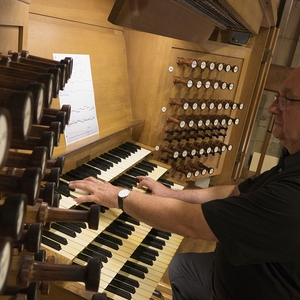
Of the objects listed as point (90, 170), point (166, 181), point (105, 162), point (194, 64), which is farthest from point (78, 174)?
point (194, 64)

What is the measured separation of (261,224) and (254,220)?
0.03 m

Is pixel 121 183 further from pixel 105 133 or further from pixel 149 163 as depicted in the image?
pixel 149 163

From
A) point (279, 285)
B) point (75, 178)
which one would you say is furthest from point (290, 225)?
point (75, 178)

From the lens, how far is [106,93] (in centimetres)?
207

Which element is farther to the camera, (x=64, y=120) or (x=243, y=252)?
(x=243, y=252)

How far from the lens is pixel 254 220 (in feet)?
4.12

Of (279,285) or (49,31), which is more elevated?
(49,31)

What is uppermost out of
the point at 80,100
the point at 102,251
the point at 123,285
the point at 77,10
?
the point at 77,10

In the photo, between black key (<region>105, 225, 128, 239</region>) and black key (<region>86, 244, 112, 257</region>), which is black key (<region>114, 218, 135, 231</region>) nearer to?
black key (<region>105, 225, 128, 239</region>)

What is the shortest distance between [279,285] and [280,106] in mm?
760

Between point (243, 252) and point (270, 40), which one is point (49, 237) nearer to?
point (243, 252)

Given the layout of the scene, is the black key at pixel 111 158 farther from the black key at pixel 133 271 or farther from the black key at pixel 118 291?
the black key at pixel 118 291

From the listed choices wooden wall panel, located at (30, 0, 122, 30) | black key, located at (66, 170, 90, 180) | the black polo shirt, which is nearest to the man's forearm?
black key, located at (66, 170, 90, 180)

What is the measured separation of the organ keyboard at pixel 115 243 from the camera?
55.4 inches
